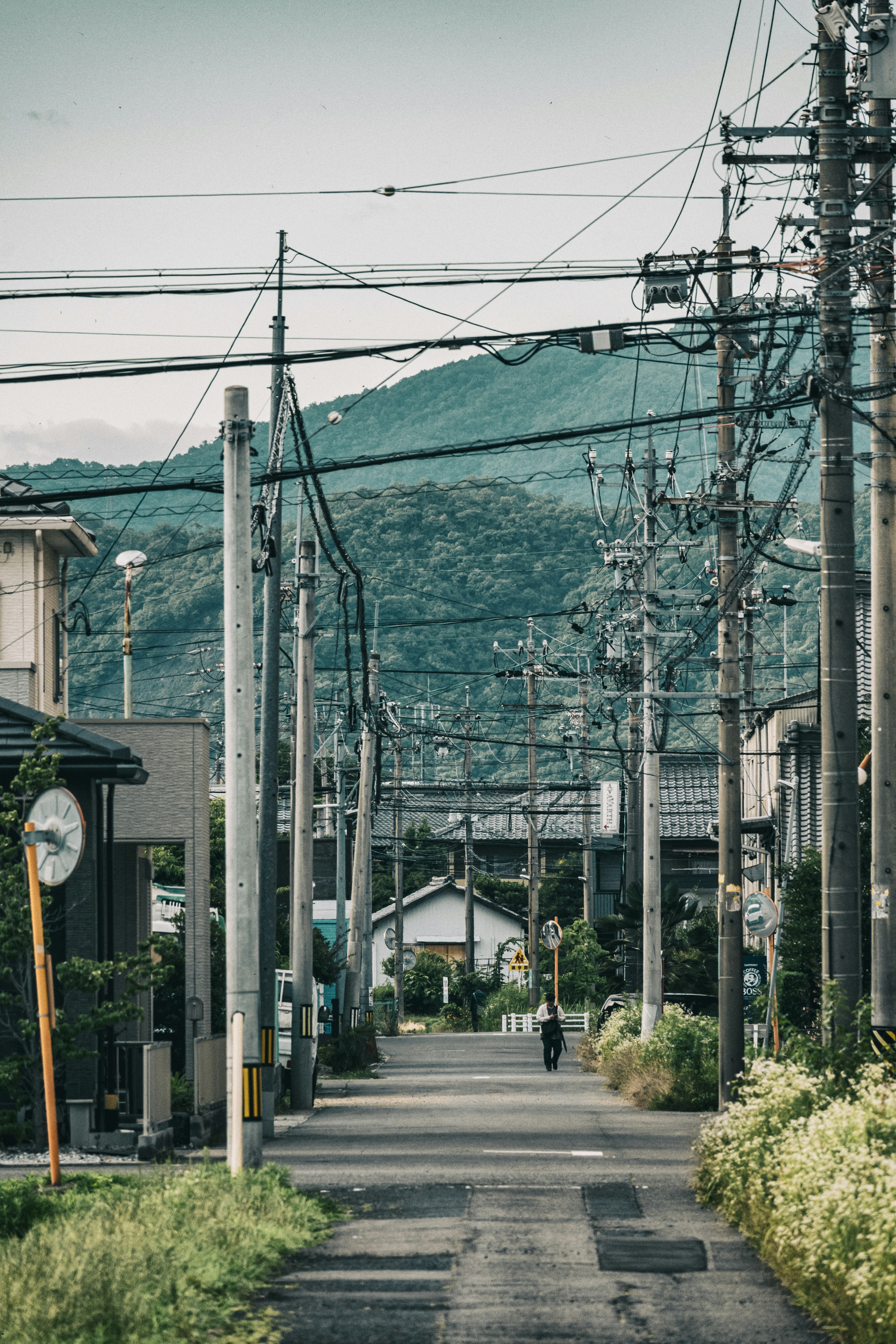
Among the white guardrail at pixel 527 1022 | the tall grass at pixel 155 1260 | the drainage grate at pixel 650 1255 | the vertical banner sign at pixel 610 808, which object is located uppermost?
the vertical banner sign at pixel 610 808

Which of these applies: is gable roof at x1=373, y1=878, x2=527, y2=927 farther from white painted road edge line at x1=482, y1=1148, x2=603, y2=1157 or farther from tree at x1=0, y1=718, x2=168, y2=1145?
tree at x1=0, y1=718, x2=168, y2=1145

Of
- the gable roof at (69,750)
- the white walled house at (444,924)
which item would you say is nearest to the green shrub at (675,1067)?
the gable roof at (69,750)

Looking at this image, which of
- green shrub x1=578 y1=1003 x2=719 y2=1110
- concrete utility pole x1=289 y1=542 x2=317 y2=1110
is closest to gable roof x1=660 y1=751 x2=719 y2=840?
green shrub x1=578 y1=1003 x2=719 y2=1110

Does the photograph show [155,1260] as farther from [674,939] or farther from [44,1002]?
[674,939]

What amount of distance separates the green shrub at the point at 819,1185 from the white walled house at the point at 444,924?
6803 centimetres

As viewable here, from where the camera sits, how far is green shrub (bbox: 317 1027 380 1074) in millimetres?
37500

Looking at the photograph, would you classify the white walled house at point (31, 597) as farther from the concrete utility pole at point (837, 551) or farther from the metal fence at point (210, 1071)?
the concrete utility pole at point (837, 551)

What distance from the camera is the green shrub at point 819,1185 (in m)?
9.52

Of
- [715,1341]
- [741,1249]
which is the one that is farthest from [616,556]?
[715,1341]

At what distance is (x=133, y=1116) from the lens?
22922mm

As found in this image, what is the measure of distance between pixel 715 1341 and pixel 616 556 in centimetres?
2745

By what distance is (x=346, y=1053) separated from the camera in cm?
3772

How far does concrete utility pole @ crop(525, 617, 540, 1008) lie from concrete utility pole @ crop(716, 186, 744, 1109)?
96.8ft

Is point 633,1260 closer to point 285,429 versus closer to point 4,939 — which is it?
point 4,939
